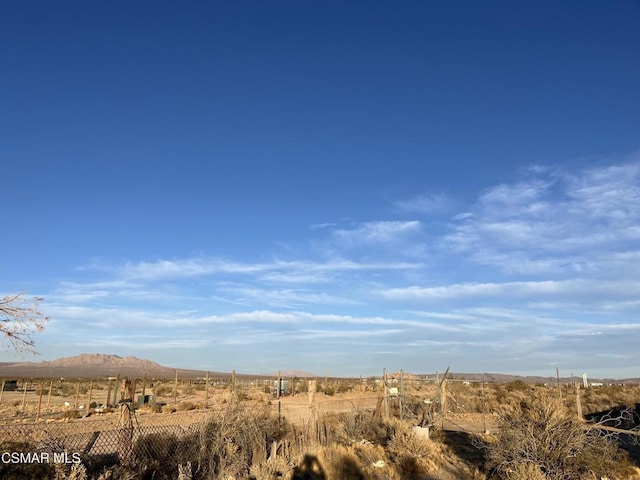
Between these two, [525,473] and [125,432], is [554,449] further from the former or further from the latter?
[125,432]

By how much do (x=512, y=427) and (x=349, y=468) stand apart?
4300mm

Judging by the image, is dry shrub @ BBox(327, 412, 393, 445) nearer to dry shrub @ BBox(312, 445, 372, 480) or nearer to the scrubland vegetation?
the scrubland vegetation

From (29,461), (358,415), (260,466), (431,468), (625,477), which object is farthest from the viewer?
(358,415)

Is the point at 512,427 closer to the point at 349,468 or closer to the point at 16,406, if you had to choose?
the point at 349,468

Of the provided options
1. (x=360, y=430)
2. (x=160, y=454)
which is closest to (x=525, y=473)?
(x=160, y=454)

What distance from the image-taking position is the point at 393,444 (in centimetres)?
1652

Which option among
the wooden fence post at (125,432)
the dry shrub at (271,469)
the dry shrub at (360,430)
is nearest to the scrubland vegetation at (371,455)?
the dry shrub at (271,469)

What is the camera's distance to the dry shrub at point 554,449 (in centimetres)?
1243

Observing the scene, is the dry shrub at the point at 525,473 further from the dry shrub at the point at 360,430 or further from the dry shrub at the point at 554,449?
the dry shrub at the point at 360,430

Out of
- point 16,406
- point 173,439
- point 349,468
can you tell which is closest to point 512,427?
point 349,468

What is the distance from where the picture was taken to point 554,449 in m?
12.6

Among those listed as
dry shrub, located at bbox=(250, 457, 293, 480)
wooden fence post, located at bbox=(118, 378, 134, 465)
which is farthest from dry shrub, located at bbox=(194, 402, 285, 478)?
wooden fence post, located at bbox=(118, 378, 134, 465)

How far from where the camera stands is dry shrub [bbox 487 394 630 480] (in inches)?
489

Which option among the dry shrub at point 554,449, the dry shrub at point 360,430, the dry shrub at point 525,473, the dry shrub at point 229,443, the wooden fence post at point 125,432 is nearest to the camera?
the wooden fence post at point 125,432
